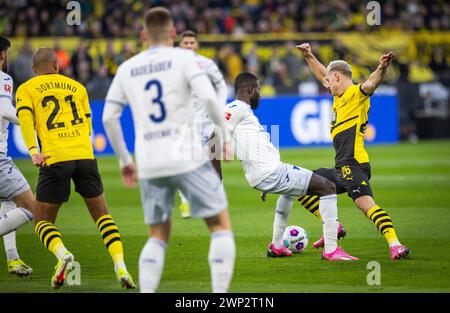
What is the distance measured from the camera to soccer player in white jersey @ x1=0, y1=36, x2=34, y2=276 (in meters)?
8.73

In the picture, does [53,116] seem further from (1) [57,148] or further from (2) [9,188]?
(2) [9,188]

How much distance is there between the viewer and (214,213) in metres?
6.52

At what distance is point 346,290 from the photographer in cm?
759

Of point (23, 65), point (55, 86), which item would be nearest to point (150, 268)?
point (55, 86)

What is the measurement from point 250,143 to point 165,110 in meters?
2.93

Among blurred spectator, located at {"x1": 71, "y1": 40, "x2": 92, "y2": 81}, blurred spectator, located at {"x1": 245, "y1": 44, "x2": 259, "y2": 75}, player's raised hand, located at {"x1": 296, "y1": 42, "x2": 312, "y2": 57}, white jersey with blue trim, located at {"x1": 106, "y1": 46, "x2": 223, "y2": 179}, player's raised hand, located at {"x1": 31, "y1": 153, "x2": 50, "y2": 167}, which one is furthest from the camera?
blurred spectator, located at {"x1": 245, "y1": 44, "x2": 259, "y2": 75}

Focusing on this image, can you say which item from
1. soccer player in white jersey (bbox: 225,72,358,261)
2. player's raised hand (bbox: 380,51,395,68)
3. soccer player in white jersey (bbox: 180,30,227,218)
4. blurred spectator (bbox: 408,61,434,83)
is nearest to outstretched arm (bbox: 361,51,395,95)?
player's raised hand (bbox: 380,51,395,68)

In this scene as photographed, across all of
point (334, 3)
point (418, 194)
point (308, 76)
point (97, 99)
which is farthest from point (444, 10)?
point (418, 194)

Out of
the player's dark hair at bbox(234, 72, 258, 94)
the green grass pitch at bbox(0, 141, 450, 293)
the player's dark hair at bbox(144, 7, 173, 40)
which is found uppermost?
the player's dark hair at bbox(144, 7, 173, 40)

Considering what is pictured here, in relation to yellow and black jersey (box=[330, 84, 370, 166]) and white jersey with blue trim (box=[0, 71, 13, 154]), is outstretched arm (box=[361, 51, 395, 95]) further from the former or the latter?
white jersey with blue trim (box=[0, 71, 13, 154])

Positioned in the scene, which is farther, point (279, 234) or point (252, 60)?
point (252, 60)

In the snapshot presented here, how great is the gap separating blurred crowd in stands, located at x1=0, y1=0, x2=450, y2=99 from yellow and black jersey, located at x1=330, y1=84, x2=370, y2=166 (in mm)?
15478

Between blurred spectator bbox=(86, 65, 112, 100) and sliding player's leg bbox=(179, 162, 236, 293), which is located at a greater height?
blurred spectator bbox=(86, 65, 112, 100)

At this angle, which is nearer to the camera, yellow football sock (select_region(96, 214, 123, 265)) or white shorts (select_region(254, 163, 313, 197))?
yellow football sock (select_region(96, 214, 123, 265))
